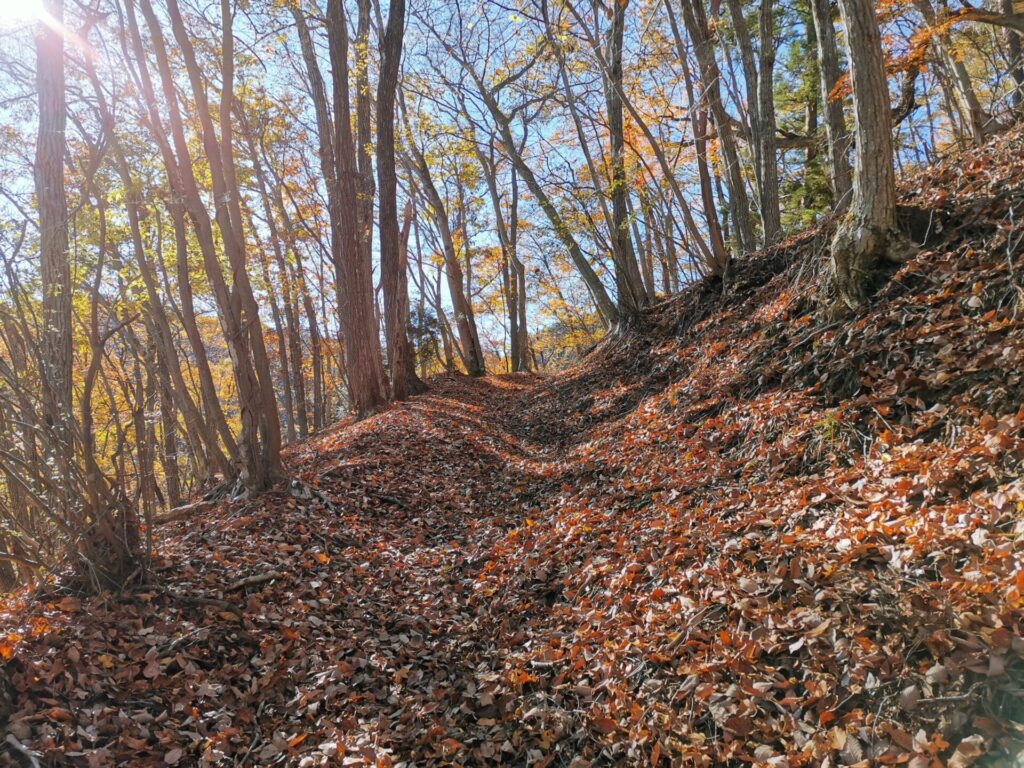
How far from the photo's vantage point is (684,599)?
139 inches

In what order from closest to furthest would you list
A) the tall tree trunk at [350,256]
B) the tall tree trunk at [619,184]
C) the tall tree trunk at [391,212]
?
the tall tree trunk at [350,256] → the tall tree trunk at [391,212] → the tall tree trunk at [619,184]

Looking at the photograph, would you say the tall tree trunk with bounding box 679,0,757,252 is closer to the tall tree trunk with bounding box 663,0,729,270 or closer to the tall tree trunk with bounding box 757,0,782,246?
the tall tree trunk with bounding box 663,0,729,270

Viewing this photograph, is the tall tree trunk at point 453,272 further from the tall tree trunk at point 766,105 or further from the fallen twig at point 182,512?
the fallen twig at point 182,512

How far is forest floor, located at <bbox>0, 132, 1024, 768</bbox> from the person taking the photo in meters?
2.49

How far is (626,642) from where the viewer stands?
3438 millimetres

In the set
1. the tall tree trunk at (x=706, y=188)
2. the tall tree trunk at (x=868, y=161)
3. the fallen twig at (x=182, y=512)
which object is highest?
the tall tree trunk at (x=706, y=188)

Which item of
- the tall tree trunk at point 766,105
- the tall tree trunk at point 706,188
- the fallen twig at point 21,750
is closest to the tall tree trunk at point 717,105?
the tall tree trunk at point 706,188

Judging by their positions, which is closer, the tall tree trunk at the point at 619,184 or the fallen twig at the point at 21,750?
the fallen twig at the point at 21,750

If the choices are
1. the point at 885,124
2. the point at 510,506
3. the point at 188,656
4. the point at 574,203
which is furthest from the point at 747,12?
the point at 188,656

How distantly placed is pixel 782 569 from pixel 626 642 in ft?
3.42

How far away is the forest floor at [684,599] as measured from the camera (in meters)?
2.49

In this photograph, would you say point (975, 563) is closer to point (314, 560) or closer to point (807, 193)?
point (314, 560)

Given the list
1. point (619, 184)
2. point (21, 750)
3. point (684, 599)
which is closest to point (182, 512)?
point (21, 750)

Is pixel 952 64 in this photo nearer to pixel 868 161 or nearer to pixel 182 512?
pixel 868 161
